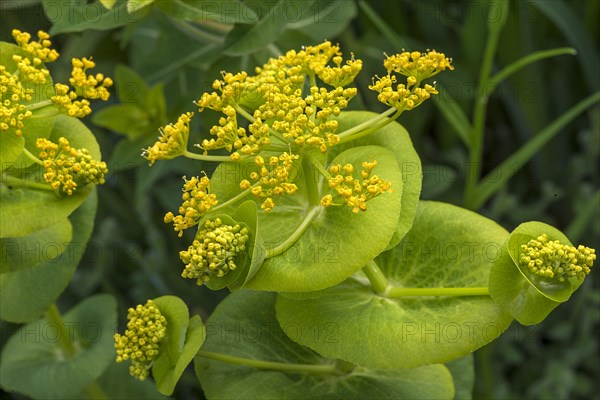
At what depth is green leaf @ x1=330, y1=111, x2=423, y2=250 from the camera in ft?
3.20

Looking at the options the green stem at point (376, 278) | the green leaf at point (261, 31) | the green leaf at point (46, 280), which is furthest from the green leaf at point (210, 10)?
the green stem at point (376, 278)

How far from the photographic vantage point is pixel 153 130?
1573 mm

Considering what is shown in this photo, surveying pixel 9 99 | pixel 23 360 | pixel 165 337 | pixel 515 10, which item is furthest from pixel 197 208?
pixel 515 10

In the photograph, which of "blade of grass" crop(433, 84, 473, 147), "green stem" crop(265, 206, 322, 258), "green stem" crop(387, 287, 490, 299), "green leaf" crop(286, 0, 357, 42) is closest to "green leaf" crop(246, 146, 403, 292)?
"green stem" crop(265, 206, 322, 258)

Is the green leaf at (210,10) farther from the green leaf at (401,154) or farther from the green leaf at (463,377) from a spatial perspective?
the green leaf at (463,377)

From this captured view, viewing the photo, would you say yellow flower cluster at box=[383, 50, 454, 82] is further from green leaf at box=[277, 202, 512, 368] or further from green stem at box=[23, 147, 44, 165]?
green stem at box=[23, 147, 44, 165]

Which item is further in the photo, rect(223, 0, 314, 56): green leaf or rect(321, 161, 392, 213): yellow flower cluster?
rect(223, 0, 314, 56): green leaf

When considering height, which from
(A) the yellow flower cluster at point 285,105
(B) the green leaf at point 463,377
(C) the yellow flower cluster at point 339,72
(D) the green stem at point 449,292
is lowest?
(B) the green leaf at point 463,377

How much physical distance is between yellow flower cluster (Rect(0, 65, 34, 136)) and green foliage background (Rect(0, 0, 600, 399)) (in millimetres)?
441

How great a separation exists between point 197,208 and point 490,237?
37cm

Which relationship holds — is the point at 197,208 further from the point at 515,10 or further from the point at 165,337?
the point at 515,10

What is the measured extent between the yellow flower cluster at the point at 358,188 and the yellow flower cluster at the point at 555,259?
0.53 ft

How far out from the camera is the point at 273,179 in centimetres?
88

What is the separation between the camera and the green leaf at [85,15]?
1203mm
